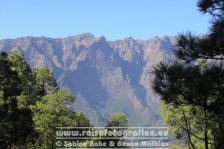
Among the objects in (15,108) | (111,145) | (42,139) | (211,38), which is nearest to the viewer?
(211,38)

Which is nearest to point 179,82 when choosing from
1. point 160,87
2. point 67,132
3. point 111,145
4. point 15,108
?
point 160,87

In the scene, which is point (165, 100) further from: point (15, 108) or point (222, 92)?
point (15, 108)

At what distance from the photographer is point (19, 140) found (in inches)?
900

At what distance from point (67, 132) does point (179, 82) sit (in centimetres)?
2403

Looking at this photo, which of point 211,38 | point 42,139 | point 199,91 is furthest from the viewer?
point 42,139

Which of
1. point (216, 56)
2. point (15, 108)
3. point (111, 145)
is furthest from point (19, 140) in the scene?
point (111, 145)

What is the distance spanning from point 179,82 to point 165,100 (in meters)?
0.78

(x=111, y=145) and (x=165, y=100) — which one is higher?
(x=111, y=145)

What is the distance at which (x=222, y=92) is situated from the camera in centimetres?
1295

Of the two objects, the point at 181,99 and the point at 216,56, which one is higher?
the point at 216,56

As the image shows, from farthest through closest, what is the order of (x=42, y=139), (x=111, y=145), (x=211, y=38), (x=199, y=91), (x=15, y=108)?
(x=111, y=145), (x=42, y=139), (x=15, y=108), (x=211, y=38), (x=199, y=91)

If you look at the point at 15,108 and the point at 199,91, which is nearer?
the point at 199,91

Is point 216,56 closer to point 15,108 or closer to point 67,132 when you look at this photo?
point 15,108

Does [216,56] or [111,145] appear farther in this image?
[111,145]
